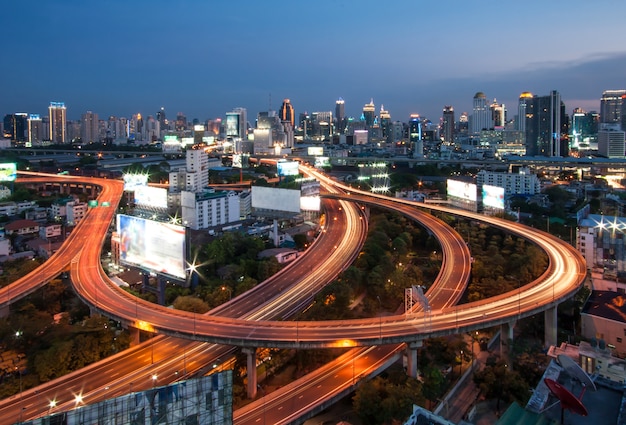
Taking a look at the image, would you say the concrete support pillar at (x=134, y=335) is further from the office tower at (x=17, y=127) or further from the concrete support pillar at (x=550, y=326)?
the office tower at (x=17, y=127)

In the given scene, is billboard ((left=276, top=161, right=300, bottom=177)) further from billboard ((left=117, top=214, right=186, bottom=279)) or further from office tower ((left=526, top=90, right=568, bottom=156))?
office tower ((left=526, top=90, right=568, bottom=156))

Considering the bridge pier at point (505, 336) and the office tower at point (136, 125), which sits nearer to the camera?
the bridge pier at point (505, 336)

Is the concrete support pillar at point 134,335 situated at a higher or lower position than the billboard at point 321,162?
lower

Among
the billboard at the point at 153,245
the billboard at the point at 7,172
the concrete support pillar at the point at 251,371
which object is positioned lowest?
the concrete support pillar at the point at 251,371

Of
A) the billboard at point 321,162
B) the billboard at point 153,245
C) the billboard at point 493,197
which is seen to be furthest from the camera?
the billboard at point 321,162

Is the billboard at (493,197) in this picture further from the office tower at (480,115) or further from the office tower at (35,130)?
the office tower at (480,115)

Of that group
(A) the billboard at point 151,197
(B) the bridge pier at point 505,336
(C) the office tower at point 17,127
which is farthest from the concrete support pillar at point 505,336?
(C) the office tower at point 17,127

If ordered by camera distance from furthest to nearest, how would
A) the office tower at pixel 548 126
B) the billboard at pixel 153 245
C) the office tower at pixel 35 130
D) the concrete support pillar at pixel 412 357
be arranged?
the office tower at pixel 35 130
the office tower at pixel 548 126
the billboard at pixel 153 245
the concrete support pillar at pixel 412 357
